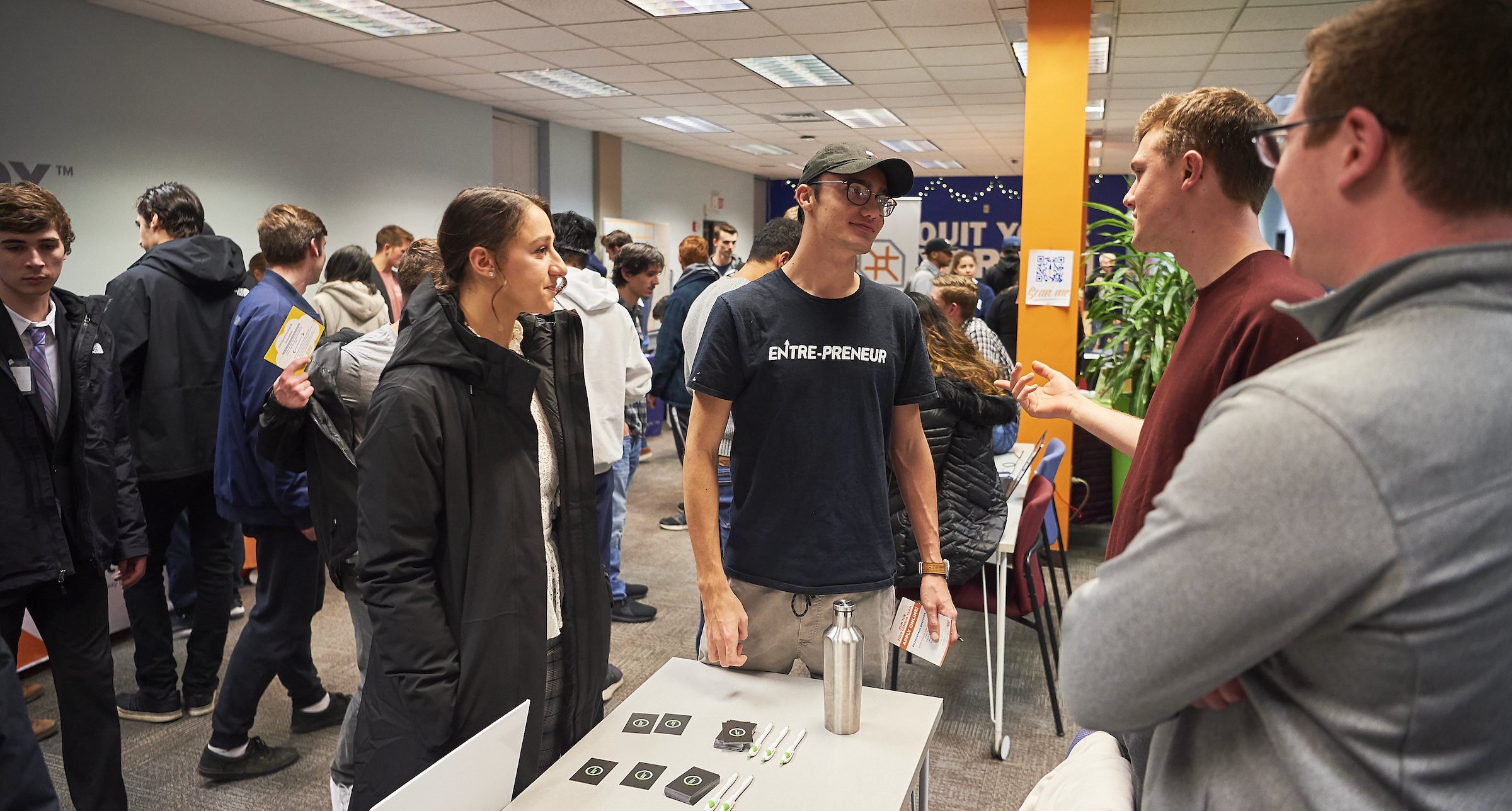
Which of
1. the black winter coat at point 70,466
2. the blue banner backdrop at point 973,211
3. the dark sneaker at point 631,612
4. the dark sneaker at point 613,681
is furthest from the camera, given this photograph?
the blue banner backdrop at point 973,211

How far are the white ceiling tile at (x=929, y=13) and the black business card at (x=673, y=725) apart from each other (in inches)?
188

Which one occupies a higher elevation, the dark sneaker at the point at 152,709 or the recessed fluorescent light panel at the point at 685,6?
the recessed fluorescent light panel at the point at 685,6

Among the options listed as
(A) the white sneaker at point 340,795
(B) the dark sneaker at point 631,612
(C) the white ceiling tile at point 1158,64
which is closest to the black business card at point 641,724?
(A) the white sneaker at point 340,795

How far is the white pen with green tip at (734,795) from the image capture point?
1.23m

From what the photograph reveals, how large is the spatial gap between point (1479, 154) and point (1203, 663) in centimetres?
39

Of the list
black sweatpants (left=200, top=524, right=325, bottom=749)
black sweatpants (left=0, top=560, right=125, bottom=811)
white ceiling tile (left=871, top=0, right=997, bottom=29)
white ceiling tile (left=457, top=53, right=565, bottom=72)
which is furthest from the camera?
white ceiling tile (left=457, top=53, right=565, bottom=72)

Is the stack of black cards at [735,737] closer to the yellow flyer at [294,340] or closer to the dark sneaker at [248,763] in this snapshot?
the yellow flyer at [294,340]

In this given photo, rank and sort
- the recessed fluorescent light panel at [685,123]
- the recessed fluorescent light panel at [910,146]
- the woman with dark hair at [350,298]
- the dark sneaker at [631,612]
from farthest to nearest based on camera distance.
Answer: the recessed fluorescent light panel at [910,146] < the recessed fluorescent light panel at [685,123] < the woman with dark hair at [350,298] < the dark sneaker at [631,612]

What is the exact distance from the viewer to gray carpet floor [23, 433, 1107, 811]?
2.55m

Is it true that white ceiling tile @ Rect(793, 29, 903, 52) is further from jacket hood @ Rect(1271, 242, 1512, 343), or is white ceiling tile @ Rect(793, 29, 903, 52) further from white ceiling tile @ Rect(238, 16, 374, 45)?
jacket hood @ Rect(1271, 242, 1512, 343)

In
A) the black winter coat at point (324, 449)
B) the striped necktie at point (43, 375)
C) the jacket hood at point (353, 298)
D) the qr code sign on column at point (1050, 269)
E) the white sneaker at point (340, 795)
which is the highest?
the qr code sign on column at point (1050, 269)

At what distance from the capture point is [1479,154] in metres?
0.61

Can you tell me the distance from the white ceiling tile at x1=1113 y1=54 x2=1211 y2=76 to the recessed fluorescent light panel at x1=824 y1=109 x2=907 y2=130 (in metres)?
2.60

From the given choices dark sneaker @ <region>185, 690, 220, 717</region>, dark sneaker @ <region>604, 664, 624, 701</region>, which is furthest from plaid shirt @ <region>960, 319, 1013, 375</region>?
dark sneaker @ <region>185, 690, 220, 717</region>
